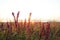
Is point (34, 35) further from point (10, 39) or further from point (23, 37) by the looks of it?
point (10, 39)

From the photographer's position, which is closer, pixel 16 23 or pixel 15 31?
pixel 16 23

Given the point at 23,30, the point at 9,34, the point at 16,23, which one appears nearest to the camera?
the point at 16,23

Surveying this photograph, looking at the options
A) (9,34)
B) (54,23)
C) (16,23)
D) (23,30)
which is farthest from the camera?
(54,23)

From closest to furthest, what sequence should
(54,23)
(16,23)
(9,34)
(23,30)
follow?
1. (16,23)
2. (9,34)
3. (23,30)
4. (54,23)

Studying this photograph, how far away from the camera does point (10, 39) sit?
2023 millimetres

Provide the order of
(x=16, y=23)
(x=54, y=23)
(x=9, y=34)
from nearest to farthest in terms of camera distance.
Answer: (x=16, y=23), (x=9, y=34), (x=54, y=23)

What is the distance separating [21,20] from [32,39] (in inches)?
16.0

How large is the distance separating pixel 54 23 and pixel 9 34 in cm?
90

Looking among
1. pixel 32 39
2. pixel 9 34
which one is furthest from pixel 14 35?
pixel 32 39

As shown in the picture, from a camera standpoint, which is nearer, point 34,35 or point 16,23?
point 16,23

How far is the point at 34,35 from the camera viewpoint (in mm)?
2041

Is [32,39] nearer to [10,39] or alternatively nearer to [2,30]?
[10,39]

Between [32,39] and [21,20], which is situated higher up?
[21,20]

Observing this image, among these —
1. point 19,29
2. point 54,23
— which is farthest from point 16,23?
point 54,23
